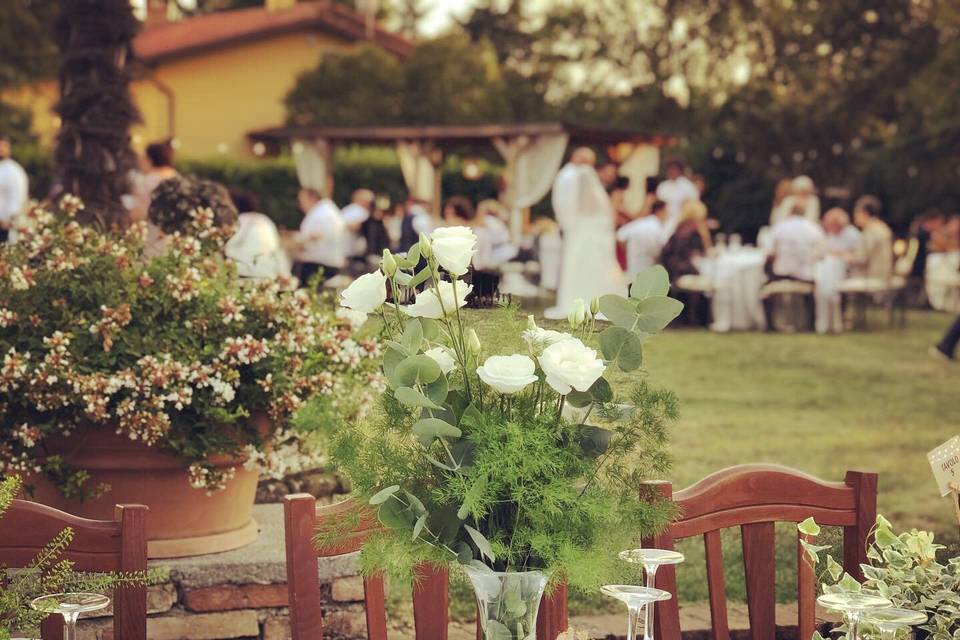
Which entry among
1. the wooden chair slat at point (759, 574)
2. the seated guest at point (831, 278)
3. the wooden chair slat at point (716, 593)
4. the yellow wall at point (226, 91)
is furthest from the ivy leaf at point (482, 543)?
the yellow wall at point (226, 91)

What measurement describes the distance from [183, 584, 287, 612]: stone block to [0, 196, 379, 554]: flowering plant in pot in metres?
0.16

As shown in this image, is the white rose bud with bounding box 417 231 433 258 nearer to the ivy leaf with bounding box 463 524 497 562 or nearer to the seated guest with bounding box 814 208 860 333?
the ivy leaf with bounding box 463 524 497 562

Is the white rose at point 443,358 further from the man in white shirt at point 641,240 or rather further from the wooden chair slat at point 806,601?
the man in white shirt at point 641,240

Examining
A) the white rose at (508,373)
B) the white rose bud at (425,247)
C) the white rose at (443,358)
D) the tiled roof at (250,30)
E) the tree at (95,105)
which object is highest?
the tiled roof at (250,30)

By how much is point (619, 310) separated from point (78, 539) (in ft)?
3.46

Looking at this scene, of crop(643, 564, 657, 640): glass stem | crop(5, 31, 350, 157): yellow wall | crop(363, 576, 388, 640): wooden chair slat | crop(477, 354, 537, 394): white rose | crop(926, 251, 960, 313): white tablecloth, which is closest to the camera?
crop(477, 354, 537, 394): white rose

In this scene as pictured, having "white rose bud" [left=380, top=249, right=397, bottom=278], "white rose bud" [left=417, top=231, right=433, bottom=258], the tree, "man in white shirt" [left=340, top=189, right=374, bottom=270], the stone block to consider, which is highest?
"man in white shirt" [left=340, top=189, right=374, bottom=270]

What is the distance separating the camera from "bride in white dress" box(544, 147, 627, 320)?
14.3 m

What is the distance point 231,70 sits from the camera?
102ft

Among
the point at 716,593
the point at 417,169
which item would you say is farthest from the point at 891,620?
the point at 417,169

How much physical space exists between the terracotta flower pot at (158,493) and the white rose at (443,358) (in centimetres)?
215

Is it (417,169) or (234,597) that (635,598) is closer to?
(234,597)

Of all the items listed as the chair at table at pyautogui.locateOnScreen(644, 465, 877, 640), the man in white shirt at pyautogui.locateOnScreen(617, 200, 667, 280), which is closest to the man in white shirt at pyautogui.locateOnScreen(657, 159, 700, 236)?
the man in white shirt at pyautogui.locateOnScreen(617, 200, 667, 280)

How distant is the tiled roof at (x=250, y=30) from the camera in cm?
3006
